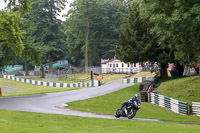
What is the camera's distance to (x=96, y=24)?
275 feet

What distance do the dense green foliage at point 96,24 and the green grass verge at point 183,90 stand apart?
172 ft

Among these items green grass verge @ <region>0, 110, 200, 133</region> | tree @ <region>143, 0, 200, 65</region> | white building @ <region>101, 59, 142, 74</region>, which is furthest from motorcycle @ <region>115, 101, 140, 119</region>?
white building @ <region>101, 59, 142, 74</region>

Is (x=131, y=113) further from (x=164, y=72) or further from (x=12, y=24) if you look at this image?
(x=164, y=72)

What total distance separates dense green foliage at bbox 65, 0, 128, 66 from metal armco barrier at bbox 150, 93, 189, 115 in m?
54.2

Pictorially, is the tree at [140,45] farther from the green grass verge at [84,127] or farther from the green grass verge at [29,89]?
the green grass verge at [84,127]

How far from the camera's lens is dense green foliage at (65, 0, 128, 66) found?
8119 centimetres

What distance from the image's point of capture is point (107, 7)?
86125 mm

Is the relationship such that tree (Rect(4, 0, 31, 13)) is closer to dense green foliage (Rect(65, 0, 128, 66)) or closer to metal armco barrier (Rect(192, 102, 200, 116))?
metal armco barrier (Rect(192, 102, 200, 116))

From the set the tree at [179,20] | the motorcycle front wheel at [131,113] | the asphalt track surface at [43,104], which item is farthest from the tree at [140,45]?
the motorcycle front wheel at [131,113]

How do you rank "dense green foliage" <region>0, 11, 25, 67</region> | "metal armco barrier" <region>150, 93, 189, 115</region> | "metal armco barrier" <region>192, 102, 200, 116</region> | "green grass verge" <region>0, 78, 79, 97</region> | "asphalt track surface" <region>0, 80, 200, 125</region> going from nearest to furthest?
"metal armco barrier" <region>192, 102, 200, 116</region>, "asphalt track surface" <region>0, 80, 200, 125</region>, "metal armco barrier" <region>150, 93, 189, 115</region>, "dense green foliage" <region>0, 11, 25, 67</region>, "green grass verge" <region>0, 78, 79, 97</region>

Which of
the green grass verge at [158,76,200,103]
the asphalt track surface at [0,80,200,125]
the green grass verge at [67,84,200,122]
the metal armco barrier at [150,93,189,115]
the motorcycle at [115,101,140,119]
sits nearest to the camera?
the motorcycle at [115,101,140,119]

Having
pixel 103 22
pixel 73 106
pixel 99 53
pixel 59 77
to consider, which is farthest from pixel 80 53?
pixel 73 106

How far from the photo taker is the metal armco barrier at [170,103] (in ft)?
70.5

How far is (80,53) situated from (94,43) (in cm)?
1157
